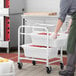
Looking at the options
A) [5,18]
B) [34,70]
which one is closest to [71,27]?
[34,70]

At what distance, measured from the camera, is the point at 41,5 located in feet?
20.6

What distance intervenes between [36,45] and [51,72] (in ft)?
1.84

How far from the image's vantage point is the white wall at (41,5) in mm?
6148

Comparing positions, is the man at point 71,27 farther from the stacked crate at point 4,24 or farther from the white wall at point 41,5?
the white wall at point 41,5

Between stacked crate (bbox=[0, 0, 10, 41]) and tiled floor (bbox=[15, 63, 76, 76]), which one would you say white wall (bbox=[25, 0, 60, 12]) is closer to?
stacked crate (bbox=[0, 0, 10, 41])

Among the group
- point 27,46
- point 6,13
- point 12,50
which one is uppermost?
point 6,13

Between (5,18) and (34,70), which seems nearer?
(34,70)

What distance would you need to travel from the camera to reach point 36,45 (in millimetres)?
4359

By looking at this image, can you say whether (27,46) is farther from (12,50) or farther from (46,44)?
(12,50)

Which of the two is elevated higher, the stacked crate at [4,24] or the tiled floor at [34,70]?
the stacked crate at [4,24]

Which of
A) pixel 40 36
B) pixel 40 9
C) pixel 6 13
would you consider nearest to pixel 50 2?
pixel 40 9

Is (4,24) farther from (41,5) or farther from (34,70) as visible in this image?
(34,70)

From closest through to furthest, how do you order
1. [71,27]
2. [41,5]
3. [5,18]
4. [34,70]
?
1. [71,27]
2. [34,70]
3. [5,18]
4. [41,5]

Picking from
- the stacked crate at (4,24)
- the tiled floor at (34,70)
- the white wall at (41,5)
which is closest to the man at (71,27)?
the tiled floor at (34,70)
